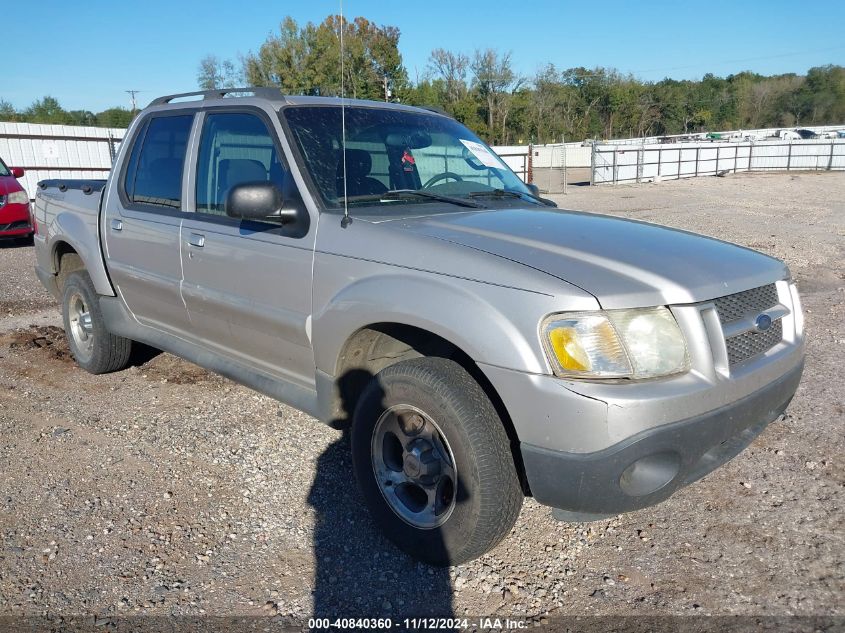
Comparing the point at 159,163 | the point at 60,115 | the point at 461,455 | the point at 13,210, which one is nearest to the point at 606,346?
the point at 461,455

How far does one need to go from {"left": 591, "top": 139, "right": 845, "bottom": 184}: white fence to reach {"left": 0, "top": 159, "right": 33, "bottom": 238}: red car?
78.3ft

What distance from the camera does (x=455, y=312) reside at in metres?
2.62

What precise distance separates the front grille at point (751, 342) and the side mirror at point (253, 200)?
6.60 feet

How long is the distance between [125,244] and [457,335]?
288cm

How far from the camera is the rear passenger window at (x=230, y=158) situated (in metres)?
3.61

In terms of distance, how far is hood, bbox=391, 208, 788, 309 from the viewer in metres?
2.52

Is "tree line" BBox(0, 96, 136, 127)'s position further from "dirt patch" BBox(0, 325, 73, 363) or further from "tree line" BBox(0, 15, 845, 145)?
"dirt patch" BBox(0, 325, 73, 363)

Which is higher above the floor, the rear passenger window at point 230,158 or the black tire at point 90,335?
the rear passenger window at point 230,158

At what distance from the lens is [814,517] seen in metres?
3.18

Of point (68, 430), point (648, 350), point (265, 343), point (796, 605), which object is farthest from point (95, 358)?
point (796, 605)

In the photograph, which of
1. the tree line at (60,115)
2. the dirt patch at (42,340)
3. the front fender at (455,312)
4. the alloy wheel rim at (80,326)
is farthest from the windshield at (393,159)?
the tree line at (60,115)

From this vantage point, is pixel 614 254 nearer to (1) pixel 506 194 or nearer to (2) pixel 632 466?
(2) pixel 632 466

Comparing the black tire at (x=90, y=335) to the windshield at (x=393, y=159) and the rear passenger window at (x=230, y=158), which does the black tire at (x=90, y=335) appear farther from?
the windshield at (x=393, y=159)

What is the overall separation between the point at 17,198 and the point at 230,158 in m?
10.1
